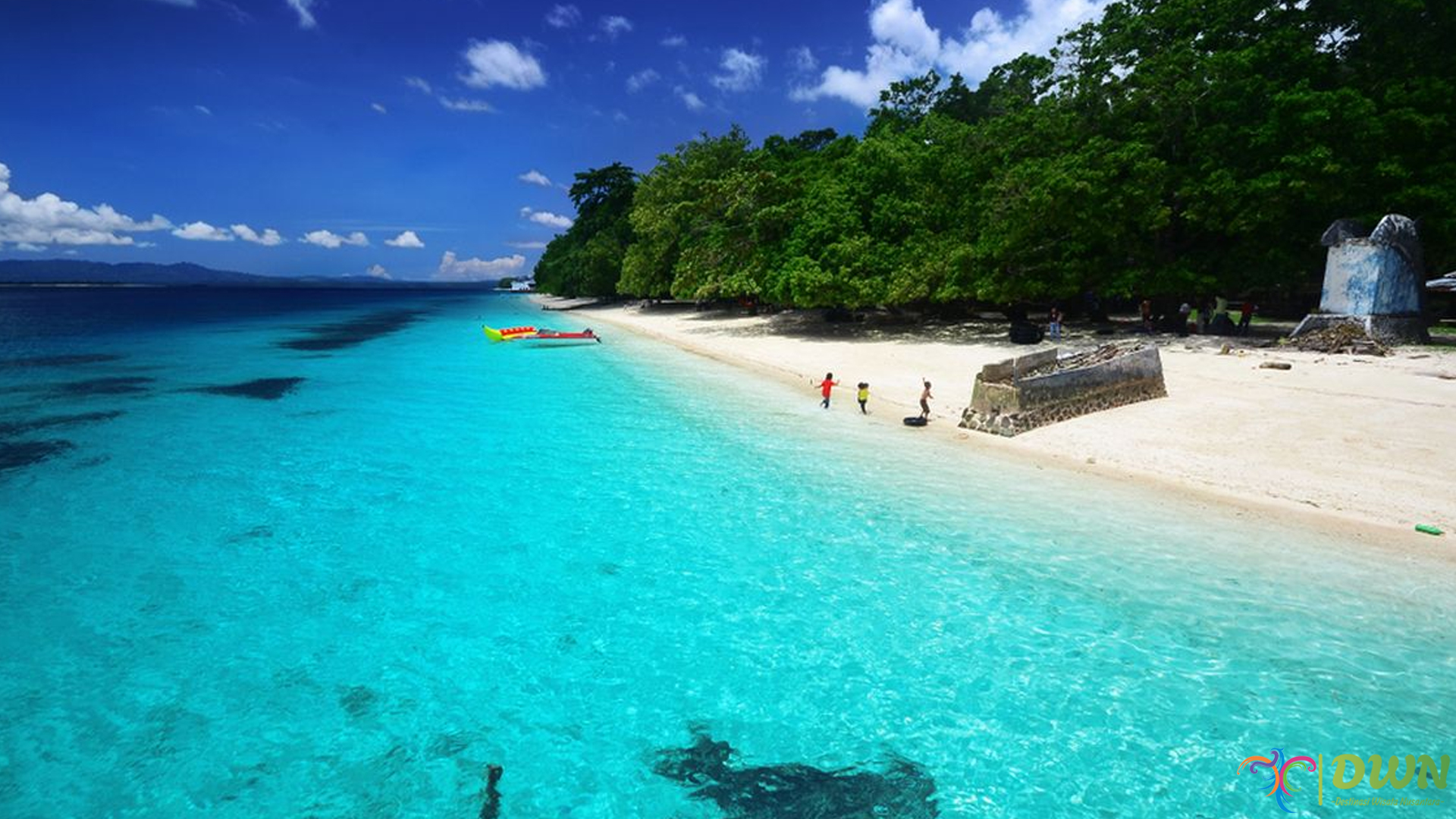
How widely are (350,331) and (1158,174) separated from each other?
57.4 meters

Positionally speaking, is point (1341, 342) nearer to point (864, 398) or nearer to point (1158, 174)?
point (1158, 174)

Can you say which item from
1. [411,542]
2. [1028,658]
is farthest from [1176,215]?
[411,542]

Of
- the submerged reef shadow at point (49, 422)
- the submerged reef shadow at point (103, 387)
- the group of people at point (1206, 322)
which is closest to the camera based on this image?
the submerged reef shadow at point (49, 422)

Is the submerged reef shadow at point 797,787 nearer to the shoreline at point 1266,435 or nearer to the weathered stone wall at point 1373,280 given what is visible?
the shoreline at point 1266,435

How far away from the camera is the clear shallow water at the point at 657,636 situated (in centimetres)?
550

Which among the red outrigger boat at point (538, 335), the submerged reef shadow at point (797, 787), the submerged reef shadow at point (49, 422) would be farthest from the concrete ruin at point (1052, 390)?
the red outrigger boat at point (538, 335)

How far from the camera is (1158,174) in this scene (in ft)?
81.0

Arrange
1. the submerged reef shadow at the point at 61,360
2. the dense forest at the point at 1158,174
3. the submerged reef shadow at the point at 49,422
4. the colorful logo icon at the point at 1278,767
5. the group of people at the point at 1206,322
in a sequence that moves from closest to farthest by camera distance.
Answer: the colorful logo icon at the point at 1278,767, the submerged reef shadow at the point at 49,422, the dense forest at the point at 1158,174, the group of people at the point at 1206,322, the submerged reef shadow at the point at 61,360

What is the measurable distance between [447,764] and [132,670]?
4.22 metres

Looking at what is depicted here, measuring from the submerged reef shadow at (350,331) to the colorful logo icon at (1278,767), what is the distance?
4547 centimetres

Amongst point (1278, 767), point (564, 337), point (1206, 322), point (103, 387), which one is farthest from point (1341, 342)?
point (103, 387)

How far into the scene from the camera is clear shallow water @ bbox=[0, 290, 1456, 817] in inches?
217

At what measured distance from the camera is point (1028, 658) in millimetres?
7023

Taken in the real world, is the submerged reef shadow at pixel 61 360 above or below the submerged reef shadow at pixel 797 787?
above
